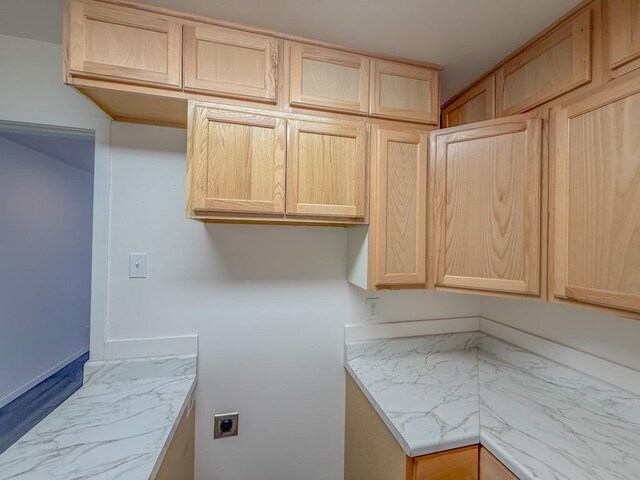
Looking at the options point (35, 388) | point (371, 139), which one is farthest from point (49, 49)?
point (35, 388)

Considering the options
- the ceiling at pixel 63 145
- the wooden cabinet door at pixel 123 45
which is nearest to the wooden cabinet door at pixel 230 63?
the wooden cabinet door at pixel 123 45

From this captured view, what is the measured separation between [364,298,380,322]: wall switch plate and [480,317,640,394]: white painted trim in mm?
701

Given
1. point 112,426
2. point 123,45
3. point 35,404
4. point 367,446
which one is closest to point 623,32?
point 123,45

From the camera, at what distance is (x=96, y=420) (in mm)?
990

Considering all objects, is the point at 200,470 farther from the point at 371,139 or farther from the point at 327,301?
the point at 371,139

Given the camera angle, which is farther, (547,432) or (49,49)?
(49,49)

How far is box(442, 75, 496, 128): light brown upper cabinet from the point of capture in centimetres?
135

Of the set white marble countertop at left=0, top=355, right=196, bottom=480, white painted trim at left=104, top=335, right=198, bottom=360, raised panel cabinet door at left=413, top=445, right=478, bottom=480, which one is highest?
white painted trim at left=104, top=335, right=198, bottom=360

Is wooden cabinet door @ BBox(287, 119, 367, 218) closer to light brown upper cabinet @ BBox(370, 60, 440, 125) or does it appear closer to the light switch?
light brown upper cabinet @ BBox(370, 60, 440, 125)

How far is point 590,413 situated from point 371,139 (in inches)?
53.3

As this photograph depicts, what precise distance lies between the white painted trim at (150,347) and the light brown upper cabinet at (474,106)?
1782 millimetres

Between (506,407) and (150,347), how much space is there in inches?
59.5

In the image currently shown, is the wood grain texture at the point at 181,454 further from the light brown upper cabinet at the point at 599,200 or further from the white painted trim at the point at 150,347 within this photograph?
the light brown upper cabinet at the point at 599,200

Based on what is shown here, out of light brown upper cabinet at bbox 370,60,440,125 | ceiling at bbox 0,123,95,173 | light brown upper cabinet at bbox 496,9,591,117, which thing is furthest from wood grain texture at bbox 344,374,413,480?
ceiling at bbox 0,123,95,173
